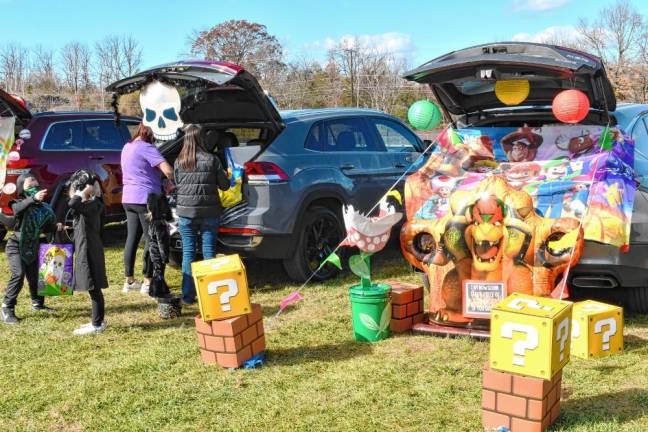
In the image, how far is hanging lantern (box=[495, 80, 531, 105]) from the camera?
5298 millimetres

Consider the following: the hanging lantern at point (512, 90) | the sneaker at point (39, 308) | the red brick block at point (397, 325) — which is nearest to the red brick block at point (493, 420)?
the red brick block at point (397, 325)

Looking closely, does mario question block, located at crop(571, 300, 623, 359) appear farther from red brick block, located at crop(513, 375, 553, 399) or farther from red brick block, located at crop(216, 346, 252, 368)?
red brick block, located at crop(216, 346, 252, 368)

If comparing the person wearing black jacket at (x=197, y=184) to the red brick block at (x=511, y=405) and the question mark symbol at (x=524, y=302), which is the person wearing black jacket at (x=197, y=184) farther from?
the red brick block at (x=511, y=405)

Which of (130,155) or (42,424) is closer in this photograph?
(42,424)

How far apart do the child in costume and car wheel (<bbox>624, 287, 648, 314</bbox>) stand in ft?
13.4

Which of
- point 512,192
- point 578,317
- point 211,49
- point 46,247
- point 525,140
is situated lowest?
point 578,317

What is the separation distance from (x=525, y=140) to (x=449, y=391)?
2.51 metres

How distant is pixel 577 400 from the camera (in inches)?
154

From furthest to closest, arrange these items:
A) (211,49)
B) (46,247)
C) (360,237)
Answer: (211,49), (46,247), (360,237)

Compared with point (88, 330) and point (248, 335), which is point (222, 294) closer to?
point (248, 335)

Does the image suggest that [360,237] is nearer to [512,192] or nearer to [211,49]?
[512,192]

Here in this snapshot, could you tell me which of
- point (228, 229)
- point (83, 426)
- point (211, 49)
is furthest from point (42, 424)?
point (211, 49)


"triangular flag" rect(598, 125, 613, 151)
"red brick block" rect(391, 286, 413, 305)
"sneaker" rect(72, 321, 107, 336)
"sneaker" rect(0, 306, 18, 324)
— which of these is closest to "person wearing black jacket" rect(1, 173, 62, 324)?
"sneaker" rect(0, 306, 18, 324)

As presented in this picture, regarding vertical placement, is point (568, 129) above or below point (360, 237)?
above
